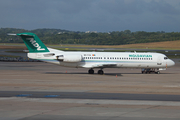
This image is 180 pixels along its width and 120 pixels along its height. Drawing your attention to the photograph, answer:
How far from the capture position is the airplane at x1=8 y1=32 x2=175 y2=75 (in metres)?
37.1

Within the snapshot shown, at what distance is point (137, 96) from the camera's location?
1973 centimetres

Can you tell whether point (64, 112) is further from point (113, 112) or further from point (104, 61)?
point (104, 61)

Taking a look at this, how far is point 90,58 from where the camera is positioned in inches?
1510

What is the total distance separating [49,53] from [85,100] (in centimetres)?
2064

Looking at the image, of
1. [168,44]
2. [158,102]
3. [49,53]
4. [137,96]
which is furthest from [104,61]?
[168,44]

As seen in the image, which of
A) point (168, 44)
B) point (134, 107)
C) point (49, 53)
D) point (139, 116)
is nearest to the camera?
point (139, 116)

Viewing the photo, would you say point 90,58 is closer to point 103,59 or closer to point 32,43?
point 103,59

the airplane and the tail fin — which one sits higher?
the tail fin

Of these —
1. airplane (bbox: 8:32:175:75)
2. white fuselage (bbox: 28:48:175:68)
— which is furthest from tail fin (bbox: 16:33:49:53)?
white fuselage (bbox: 28:48:175:68)

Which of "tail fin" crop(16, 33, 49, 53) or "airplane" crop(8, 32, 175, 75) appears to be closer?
"tail fin" crop(16, 33, 49, 53)

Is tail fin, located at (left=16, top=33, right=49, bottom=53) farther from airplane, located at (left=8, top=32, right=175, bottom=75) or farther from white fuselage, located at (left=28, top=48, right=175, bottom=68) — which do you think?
white fuselage, located at (left=28, top=48, right=175, bottom=68)

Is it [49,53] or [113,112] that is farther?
[49,53]

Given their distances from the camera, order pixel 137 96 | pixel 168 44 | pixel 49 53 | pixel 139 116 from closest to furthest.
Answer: pixel 139 116 < pixel 137 96 < pixel 49 53 < pixel 168 44

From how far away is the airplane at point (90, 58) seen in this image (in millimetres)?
37125
